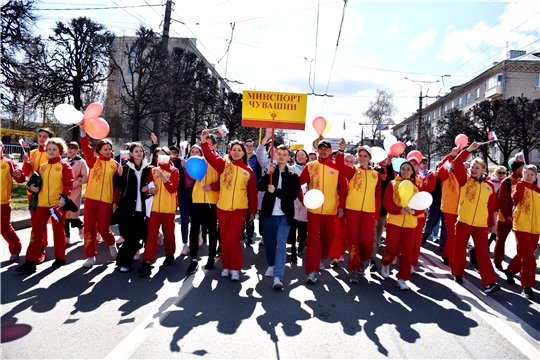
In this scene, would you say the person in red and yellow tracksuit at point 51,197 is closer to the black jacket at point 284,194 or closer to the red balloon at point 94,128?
the red balloon at point 94,128

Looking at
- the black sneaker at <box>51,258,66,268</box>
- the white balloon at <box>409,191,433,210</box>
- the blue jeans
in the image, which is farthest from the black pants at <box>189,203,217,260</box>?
the white balloon at <box>409,191,433,210</box>

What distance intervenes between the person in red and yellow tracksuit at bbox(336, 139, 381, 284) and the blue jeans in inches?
39.1


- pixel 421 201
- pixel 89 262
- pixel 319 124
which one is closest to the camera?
pixel 421 201

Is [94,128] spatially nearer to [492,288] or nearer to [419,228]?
[419,228]

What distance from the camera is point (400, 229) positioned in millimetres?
5473

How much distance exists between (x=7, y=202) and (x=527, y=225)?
753cm

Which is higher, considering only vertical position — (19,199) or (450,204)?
(450,204)

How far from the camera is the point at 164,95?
19.6m

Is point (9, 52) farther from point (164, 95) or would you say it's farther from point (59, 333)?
point (59, 333)

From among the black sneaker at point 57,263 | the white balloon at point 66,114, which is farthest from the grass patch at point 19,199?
the white balloon at point 66,114

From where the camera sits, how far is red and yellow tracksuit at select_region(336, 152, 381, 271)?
554 centimetres

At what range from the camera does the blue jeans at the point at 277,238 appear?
5195mm

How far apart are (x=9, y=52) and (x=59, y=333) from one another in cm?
1379

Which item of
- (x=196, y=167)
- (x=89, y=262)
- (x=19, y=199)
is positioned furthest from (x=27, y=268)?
(x=19, y=199)
